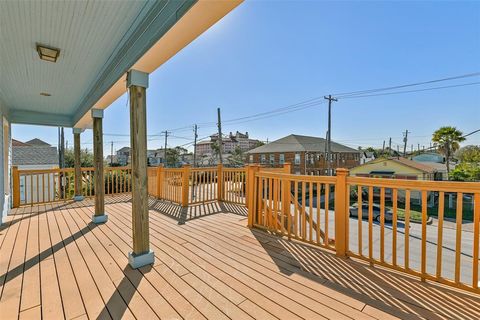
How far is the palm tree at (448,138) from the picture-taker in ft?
63.6

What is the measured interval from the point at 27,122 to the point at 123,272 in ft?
Result: 19.3

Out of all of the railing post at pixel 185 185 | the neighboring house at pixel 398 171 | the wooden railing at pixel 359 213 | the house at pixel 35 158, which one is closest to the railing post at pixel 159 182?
the railing post at pixel 185 185

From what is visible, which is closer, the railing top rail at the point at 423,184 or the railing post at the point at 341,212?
the railing top rail at the point at 423,184

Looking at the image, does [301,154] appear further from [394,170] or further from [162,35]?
[162,35]

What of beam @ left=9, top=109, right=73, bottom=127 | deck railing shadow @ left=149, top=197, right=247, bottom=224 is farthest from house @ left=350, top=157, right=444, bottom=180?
beam @ left=9, top=109, right=73, bottom=127

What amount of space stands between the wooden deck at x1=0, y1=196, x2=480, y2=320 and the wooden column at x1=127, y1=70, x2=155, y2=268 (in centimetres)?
18

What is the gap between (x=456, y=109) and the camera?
1898cm

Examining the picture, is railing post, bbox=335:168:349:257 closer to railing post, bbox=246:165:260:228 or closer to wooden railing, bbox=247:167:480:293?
wooden railing, bbox=247:167:480:293

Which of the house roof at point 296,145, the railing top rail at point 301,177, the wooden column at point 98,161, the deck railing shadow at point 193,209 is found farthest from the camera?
the house roof at point 296,145

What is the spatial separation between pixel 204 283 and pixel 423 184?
204 cm

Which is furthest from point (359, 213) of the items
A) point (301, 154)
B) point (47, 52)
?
point (301, 154)

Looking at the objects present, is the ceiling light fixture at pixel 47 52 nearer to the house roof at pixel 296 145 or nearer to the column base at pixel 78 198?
the column base at pixel 78 198

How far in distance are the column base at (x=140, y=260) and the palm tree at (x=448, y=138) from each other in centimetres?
2513

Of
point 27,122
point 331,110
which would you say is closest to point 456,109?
point 331,110
